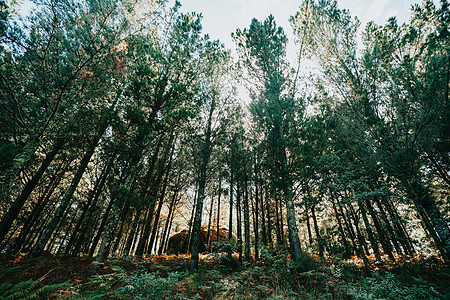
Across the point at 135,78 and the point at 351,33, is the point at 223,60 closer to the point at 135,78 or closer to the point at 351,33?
the point at 135,78

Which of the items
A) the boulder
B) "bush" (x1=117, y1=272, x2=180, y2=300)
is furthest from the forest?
the boulder

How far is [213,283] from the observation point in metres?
6.23

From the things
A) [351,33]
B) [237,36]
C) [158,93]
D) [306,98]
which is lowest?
[158,93]

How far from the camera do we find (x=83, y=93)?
7.84 metres

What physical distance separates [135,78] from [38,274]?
8.14 meters

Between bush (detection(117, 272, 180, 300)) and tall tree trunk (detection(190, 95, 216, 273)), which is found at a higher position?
tall tree trunk (detection(190, 95, 216, 273))

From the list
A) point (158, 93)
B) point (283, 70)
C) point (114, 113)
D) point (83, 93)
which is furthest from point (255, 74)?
point (83, 93)

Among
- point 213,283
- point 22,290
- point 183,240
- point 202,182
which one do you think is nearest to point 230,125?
point 202,182

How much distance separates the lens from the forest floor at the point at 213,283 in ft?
13.7

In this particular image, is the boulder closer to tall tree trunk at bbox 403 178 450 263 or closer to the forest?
the forest

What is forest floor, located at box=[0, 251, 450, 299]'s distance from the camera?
4.19m

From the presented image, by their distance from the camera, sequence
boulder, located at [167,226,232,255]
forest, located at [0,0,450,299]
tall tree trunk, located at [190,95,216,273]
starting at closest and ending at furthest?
forest, located at [0,0,450,299], tall tree trunk, located at [190,95,216,273], boulder, located at [167,226,232,255]

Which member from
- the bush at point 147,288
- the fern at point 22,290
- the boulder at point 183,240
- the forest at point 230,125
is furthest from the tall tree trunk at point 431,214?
the boulder at point 183,240

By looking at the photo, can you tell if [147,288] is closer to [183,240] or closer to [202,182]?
[202,182]
